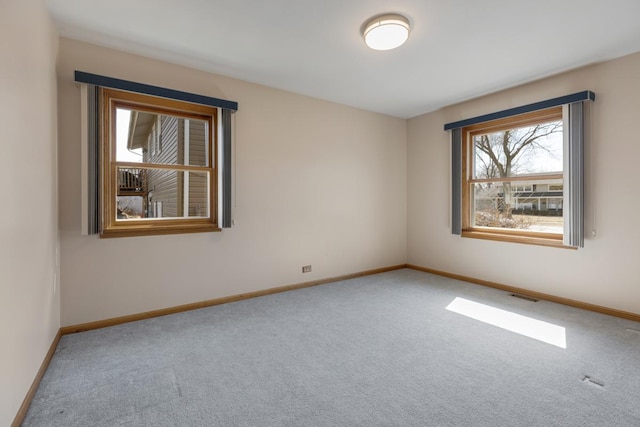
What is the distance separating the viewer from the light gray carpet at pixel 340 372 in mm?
1646

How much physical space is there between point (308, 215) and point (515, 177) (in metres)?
2.69

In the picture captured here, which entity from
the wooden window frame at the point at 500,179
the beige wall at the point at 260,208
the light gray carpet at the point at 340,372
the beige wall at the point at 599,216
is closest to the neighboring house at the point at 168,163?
the beige wall at the point at 260,208

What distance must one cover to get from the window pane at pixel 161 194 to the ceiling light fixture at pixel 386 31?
2169 millimetres

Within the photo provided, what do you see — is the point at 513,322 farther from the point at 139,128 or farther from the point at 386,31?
the point at 139,128

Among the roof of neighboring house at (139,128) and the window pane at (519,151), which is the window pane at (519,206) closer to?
the window pane at (519,151)

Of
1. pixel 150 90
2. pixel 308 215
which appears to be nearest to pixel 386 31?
pixel 150 90

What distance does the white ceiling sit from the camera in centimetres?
224

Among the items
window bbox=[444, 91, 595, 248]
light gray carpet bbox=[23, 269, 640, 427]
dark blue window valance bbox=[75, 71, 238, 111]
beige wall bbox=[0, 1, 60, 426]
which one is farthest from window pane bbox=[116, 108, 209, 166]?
window bbox=[444, 91, 595, 248]

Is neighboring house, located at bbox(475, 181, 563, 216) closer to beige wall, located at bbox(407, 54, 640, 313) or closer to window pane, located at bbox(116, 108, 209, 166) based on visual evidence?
beige wall, located at bbox(407, 54, 640, 313)

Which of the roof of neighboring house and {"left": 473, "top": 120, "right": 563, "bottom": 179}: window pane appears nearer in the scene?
the roof of neighboring house

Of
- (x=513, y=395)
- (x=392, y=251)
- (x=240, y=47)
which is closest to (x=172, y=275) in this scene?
(x=240, y=47)

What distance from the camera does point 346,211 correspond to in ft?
14.7

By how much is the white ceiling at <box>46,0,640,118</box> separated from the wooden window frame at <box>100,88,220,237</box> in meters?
0.44

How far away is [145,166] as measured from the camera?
2.96 meters
